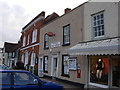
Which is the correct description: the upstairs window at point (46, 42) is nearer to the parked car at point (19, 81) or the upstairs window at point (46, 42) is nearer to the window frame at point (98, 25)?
the window frame at point (98, 25)

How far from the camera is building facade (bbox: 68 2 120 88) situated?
9508mm

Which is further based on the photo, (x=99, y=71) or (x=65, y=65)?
(x=65, y=65)

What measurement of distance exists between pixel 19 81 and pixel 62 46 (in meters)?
9.15

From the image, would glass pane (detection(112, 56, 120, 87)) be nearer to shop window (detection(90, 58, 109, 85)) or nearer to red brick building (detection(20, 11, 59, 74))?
shop window (detection(90, 58, 109, 85))

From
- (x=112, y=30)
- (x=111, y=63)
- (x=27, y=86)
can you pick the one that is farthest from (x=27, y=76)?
(x=112, y=30)

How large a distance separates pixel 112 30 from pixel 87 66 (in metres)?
3.23

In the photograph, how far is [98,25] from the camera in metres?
11.4

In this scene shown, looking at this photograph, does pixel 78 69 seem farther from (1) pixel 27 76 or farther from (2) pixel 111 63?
(1) pixel 27 76

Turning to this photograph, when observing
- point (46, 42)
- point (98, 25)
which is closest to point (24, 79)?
point (98, 25)

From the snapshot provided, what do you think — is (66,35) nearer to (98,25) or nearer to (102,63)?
(98,25)

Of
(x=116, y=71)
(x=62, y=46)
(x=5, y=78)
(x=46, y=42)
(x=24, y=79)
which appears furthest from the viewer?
(x=46, y=42)

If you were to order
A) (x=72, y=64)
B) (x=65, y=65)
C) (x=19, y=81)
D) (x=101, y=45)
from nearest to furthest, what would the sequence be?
(x=19, y=81) < (x=101, y=45) < (x=72, y=64) < (x=65, y=65)

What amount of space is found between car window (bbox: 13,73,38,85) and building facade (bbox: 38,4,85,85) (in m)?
5.83

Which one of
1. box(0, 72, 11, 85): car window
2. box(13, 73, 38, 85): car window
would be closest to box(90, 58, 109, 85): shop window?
box(13, 73, 38, 85): car window
